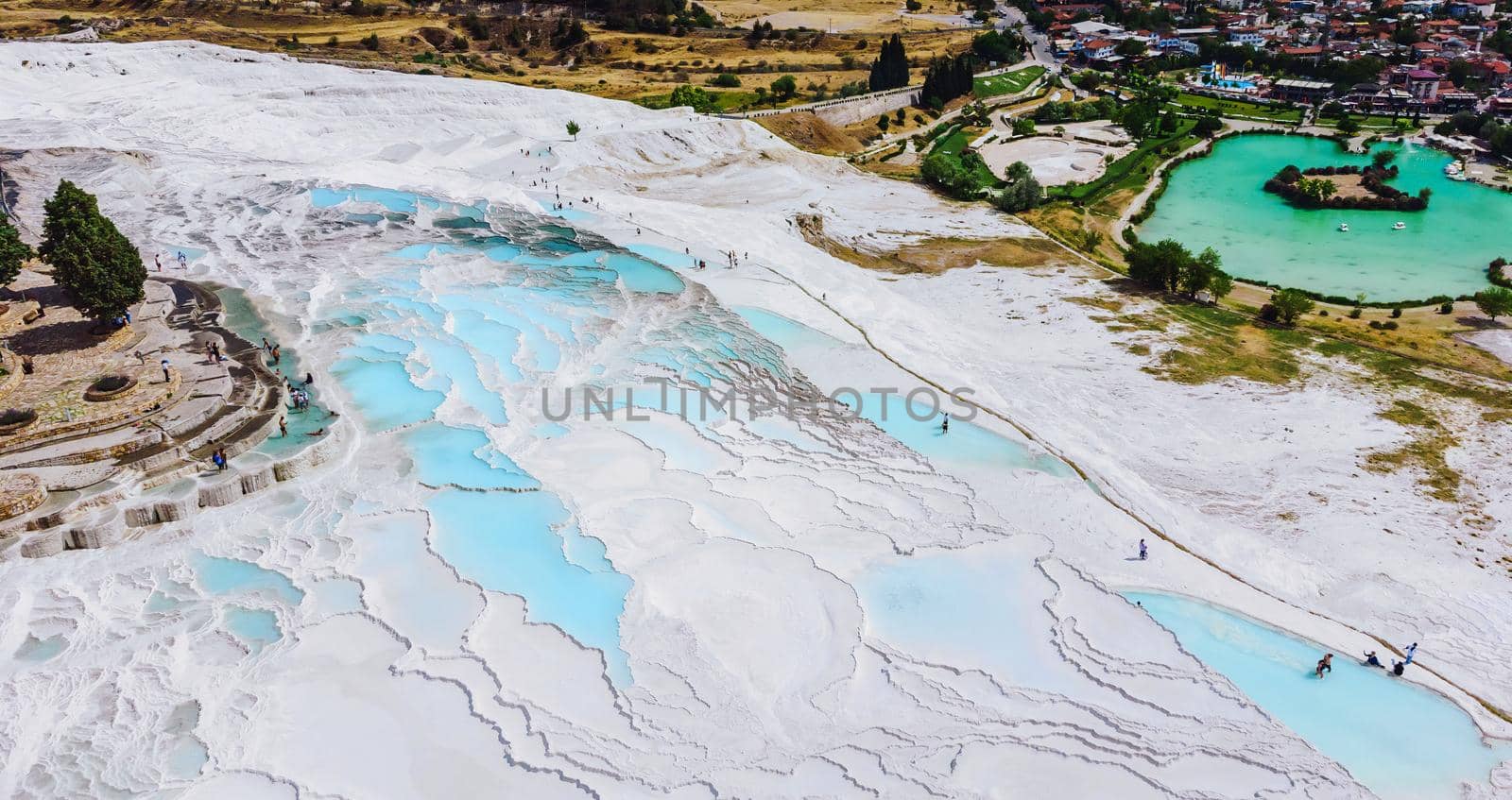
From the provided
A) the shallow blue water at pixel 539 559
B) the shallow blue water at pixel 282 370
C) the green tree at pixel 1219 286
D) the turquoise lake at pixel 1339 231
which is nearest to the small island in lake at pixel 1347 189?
the turquoise lake at pixel 1339 231

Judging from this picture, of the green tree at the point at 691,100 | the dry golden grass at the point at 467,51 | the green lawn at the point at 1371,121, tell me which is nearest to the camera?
the green tree at the point at 691,100

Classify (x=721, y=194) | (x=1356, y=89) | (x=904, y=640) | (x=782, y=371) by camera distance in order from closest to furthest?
(x=904, y=640), (x=782, y=371), (x=721, y=194), (x=1356, y=89)

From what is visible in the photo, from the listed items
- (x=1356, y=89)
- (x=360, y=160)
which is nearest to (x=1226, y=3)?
(x=1356, y=89)

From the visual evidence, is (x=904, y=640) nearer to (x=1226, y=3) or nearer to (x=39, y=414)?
(x=39, y=414)

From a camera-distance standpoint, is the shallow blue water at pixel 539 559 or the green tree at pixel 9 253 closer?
the shallow blue water at pixel 539 559

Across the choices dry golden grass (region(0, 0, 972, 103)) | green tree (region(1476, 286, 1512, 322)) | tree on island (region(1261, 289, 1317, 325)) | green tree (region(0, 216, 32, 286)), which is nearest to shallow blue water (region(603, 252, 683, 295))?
green tree (region(0, 216, 32, 286))

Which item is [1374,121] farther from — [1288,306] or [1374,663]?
[1374,663]

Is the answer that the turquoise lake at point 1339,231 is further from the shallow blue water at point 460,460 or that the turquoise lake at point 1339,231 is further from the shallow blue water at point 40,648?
the shallow blue water at point 40,648
